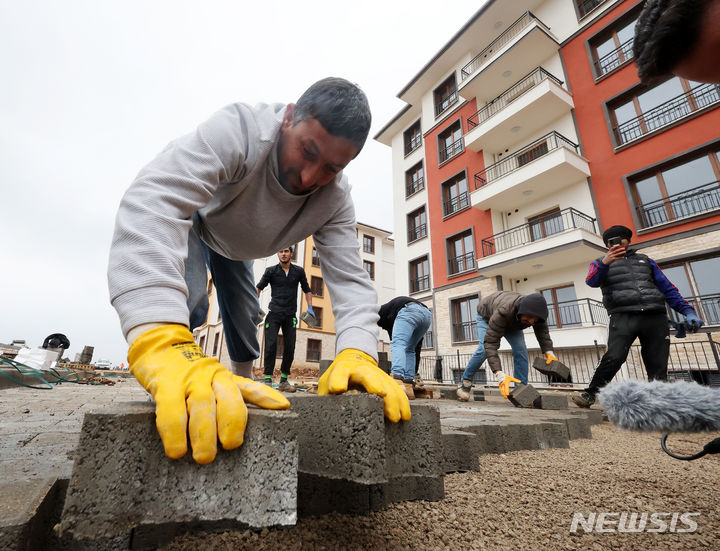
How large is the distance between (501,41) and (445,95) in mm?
3137

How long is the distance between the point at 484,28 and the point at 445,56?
6.10 ft

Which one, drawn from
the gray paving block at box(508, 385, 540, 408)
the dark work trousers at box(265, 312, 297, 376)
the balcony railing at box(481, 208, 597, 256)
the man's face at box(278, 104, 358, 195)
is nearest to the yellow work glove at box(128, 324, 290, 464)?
the man's face at box(278, 104, 358, 195)

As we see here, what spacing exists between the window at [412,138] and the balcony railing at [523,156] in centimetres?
528

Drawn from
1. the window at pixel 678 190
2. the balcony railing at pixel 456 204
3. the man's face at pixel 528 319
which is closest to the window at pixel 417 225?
the balcony railing at pixel 456 204

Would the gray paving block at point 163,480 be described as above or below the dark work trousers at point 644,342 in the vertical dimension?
below

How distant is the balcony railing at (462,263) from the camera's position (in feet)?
46.4

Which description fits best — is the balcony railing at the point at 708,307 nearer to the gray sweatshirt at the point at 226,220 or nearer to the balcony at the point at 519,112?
the balcony at the point at 519,112

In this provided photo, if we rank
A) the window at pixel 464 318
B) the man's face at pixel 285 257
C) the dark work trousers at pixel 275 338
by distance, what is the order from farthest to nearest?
the window at pixel 464 318 < the man's face at pixel 285 257 < the dark work trousers at pixel 275 338

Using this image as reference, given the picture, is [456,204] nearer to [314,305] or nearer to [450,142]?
[450,142]

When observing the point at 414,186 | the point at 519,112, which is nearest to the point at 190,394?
the point at 519,112

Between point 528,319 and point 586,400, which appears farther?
point 528,319

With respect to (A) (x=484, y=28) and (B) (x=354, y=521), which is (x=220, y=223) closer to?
(B) (x=354, y=521)

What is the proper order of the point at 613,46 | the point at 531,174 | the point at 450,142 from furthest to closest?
the point at 450,142, the point at 531,174, the point at 613,46

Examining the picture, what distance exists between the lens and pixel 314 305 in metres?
21.9
